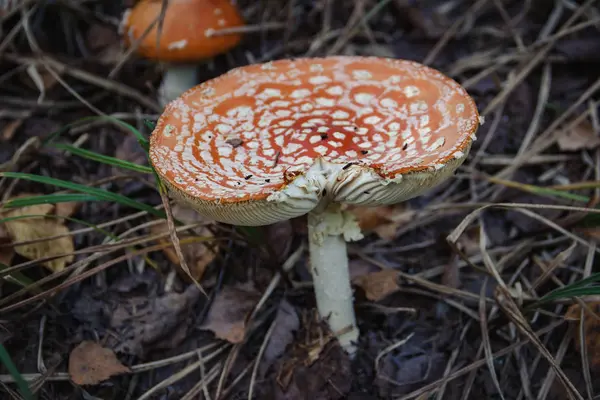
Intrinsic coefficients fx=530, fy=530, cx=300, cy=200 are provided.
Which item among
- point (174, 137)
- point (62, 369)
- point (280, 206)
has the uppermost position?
point (174, 137)

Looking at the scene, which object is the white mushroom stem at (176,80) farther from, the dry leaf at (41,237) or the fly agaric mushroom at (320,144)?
the fly agaric mushroom at (320,144)

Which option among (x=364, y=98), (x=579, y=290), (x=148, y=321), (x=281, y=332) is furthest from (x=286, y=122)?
(x=579, y=290)

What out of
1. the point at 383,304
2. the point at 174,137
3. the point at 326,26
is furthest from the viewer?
the point at 326,26

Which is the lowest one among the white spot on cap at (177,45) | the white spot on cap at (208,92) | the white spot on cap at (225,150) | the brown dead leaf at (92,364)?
the brown dead leaf at (92,364)

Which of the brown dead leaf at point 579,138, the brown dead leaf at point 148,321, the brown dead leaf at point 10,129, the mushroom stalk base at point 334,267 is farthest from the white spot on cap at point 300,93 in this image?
the brown dead leaf at point 10,129

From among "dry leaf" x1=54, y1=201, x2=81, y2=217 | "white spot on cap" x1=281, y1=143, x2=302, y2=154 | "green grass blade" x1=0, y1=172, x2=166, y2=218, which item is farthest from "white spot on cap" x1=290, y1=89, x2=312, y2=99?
"dry leaf" x1=54, y1=201, x2=81, y2=217

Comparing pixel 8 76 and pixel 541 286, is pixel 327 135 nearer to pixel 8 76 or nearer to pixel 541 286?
pixel 541 286

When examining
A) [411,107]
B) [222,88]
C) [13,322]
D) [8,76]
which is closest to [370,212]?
[411,107]

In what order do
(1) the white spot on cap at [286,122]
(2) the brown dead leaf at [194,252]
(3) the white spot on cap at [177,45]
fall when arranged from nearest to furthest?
1. (1) the white spot on cap at [286,122]
2. (2) the brown dead leaf at [194,252]
3. (3) the white spot on cap at [177,45]
